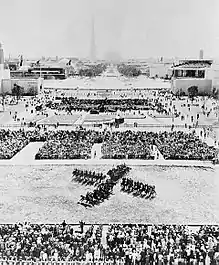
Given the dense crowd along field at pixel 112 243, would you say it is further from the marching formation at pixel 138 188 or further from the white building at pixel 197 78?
the white building at pixel 197 78

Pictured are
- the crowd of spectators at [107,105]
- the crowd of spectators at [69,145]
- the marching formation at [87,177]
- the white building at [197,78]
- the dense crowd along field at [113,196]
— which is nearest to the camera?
the dense crowd along field at [113,196]

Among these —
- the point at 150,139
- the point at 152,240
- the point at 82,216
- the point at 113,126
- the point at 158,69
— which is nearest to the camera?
the point at 152,240

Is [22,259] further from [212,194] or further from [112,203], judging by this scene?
[212,194]

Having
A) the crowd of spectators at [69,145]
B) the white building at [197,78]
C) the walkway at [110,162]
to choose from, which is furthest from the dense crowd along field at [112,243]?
the white building at [197,78]

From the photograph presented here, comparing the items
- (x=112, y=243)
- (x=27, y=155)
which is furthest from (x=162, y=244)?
(x=27, y=155)

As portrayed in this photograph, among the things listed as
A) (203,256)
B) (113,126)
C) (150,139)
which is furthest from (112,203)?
(113,126)

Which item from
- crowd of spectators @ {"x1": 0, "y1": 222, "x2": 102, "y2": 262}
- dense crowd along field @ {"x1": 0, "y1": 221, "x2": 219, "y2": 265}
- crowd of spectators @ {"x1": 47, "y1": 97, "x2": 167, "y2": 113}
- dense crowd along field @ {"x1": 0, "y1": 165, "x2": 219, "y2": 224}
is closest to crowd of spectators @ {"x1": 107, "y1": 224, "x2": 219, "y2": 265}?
dense crowd along field @ {"x1": 0, "y1": 221, "x2": 219, "y2": 265}

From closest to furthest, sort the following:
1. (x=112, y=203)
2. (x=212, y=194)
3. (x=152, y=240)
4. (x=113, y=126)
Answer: (x=152, y=240), (x=112, y=203), (x=212, y=194), (x=113, y=126)
